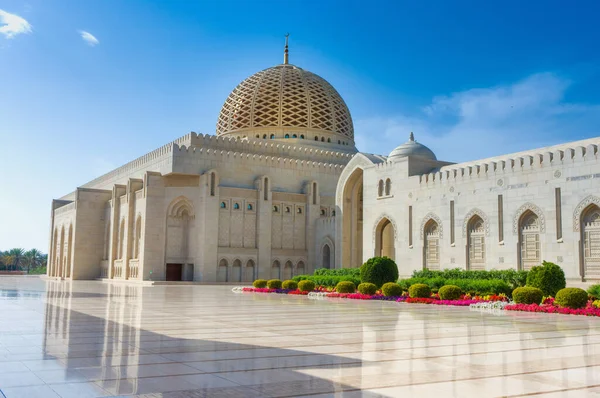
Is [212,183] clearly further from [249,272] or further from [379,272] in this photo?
[379,272]

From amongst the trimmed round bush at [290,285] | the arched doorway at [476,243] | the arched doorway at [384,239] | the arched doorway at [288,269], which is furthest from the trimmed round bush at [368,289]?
the arched doorway at [288,269]

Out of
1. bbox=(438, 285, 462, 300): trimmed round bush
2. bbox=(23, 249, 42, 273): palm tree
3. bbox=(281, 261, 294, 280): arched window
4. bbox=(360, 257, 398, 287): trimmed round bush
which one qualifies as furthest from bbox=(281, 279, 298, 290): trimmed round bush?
bbox=(23, 249, 42, 273): palm tree

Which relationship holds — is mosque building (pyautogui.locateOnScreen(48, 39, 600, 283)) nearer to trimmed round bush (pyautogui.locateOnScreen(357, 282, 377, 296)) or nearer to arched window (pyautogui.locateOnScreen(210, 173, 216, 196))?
arched window (pyautogui.locateOnScreen(210, 173, 216, 196))

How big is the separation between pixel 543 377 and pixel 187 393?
3.29 metres

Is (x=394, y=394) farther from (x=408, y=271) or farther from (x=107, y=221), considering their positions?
(x=107, y=221)

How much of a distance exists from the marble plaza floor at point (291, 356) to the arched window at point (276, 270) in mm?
23506

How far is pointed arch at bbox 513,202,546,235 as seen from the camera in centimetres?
2142

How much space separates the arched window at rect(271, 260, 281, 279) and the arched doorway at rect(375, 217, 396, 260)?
255 inches

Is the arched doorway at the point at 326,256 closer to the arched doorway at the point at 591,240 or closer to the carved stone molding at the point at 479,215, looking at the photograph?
the carved stone molding at the point at 479,215

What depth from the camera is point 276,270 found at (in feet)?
116

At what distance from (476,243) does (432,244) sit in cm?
247

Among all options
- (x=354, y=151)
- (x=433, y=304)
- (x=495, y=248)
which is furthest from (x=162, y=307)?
(x=354, y=151)

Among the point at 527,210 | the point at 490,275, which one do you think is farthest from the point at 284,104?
the point at 490,275

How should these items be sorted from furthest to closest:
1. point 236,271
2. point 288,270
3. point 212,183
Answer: point 288,270 < point 236,271 < point 212,183
